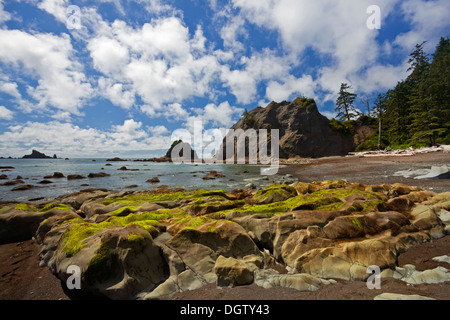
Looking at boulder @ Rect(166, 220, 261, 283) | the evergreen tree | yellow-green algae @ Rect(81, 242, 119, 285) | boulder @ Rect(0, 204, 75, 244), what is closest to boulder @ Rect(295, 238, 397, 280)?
boulder @ Rect(166, 220, 261, 283)

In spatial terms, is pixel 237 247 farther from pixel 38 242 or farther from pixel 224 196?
pixel 38 242

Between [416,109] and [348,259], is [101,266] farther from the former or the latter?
[416,109]

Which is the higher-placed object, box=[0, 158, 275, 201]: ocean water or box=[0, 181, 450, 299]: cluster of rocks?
box=[0, 181, 450, 299]: cluster of rocks

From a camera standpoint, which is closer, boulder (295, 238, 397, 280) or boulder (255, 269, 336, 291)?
boulder (255, 269, 336, 291)

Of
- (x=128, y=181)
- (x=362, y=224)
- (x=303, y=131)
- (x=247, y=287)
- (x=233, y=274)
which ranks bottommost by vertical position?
(x=128, y=181)

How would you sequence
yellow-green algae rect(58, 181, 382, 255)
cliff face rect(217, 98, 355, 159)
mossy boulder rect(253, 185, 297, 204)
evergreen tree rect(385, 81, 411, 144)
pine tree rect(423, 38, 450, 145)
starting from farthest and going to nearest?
cliff face rect(217, 98, 355, 159) < evergreen tree rect(385, 81, 411, 144) < pine tree rect(423, 38, 450, 145) < mossy boulder rect(253, 185, 297, 204) < yellow-green algae rect(58, 181, 382, 255)

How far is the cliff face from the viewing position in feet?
199

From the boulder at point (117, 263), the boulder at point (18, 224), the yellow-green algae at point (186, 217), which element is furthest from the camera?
the boulder at point (18, 224)

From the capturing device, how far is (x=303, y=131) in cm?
6456

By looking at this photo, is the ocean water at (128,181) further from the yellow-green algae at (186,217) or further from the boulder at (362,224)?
the boulder at (362,224)

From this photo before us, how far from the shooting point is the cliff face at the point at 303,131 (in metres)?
60.6

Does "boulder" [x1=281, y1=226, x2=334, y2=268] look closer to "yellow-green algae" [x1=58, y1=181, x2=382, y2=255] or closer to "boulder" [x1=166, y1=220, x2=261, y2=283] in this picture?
"boulder" [x1=166, y1=220, x2=261, y2=283]

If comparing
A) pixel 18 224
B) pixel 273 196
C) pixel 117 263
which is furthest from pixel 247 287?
pixel 18 224

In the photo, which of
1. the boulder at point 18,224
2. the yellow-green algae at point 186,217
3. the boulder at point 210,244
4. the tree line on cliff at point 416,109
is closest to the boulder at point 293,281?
the boulder at point 210,244
